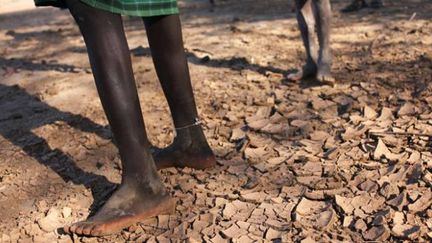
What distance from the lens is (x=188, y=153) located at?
2.36 meters

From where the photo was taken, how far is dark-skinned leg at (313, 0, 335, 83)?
3.50m

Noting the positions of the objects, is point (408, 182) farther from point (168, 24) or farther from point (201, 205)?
point (168, 24)

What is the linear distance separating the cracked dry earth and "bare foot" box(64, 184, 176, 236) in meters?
0.04

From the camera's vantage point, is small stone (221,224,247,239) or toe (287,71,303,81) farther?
toe (287,71,303,81)

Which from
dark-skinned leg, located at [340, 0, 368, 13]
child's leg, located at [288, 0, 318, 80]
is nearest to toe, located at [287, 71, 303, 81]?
child's leg, located at [288, 0, 318, 80]

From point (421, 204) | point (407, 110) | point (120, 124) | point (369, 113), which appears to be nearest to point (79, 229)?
point (120, 124)

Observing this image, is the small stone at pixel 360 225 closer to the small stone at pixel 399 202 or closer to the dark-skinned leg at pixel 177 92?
the small stone at pixel 399 202

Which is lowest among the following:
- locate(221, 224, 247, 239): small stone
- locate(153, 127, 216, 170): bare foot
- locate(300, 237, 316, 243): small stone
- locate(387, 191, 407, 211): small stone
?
locate(387, 191, 407, 211): small stone

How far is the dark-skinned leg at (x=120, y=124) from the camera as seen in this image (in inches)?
73.2

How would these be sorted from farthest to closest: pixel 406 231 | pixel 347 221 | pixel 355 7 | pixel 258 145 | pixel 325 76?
pixel 355 7
pixel 325 76
pixel 258 145
pixel 347 221
pixel 406 231

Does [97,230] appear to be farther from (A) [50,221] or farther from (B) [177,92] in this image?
(B) [177,92]

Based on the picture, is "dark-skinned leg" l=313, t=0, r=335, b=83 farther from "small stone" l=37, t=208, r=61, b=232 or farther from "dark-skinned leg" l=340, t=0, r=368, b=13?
"dark-skinned leg" l=340, t=0, r=368, b=13

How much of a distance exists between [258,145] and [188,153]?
0.46 meters

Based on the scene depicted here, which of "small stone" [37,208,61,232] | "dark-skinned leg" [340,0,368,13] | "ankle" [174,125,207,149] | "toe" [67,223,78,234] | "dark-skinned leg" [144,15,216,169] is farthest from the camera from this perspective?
"dark-skinned leg" [340,0,368,13]
